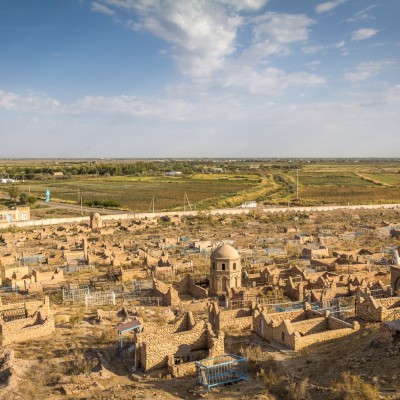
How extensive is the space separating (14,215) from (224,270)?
133 ft

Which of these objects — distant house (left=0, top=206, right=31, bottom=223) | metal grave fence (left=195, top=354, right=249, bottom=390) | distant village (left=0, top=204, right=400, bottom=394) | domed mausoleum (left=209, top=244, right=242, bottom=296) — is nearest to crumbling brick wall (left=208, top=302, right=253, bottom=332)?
distant village (left=0, top=204, right=400, bottom=394)

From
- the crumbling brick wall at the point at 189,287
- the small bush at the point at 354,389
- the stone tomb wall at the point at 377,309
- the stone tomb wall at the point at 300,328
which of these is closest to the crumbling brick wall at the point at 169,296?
the crumbling brick wall at the point at 189,287

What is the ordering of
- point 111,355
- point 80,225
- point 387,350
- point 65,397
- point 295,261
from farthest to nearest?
point 80,225 < point 295,261 < point 111,355 < point 387,350 < point 65,397

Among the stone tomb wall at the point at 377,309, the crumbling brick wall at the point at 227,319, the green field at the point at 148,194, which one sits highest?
the stone tomb wall at the point at 377,309

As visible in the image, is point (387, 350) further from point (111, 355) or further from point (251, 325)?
point (111, 355)

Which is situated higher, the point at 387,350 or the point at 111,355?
the point at 387,350

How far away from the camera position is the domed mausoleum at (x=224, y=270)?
22641mm

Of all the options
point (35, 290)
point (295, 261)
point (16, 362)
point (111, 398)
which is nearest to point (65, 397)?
point (111, 398)

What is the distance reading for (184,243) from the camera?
38312 mm

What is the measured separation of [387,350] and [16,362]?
10.9m

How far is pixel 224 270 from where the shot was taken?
74.5 feet

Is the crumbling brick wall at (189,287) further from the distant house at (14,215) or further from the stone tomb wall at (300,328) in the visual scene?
the distant house at (14,215)

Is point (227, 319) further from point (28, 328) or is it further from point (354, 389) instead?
point (28, 328)

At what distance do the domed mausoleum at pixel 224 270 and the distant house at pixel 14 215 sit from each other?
38747 millimetres
